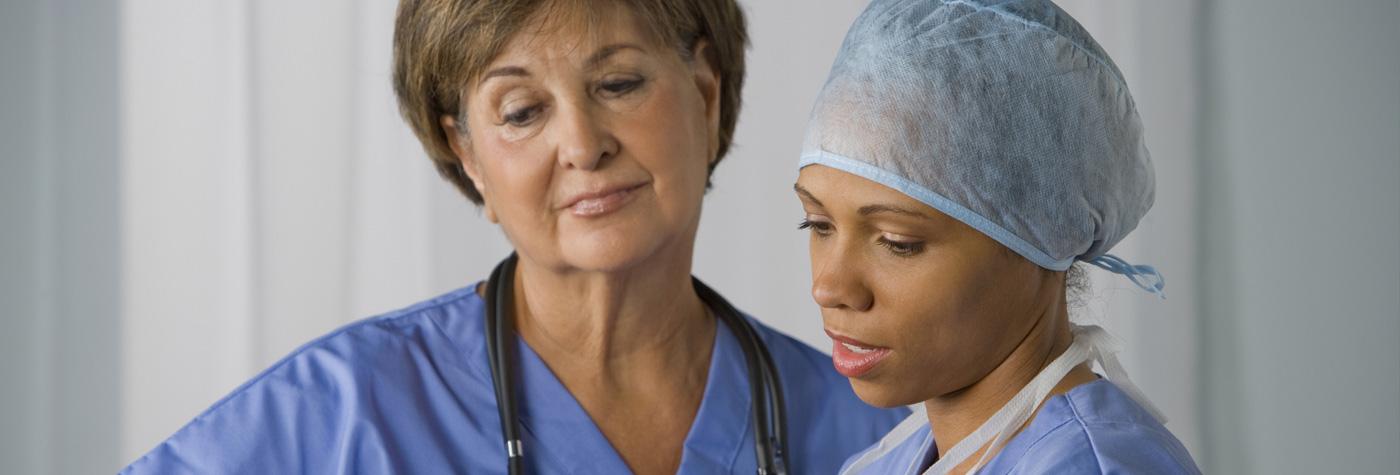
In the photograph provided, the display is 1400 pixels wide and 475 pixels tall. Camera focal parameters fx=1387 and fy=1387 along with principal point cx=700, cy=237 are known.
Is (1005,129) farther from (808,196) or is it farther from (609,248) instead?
(609,248)

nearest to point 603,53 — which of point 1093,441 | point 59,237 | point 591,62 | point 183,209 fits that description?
point 591,62

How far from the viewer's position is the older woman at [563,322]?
179cm

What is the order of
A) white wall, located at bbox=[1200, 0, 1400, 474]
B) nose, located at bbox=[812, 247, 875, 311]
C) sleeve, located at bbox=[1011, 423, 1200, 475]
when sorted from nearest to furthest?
sleeve, located at bbox=[1011, 423, 1200, 475], nose, located at bbox=[812, 247, 875, 311], white wall, located at bbox=[1200, 0, 1400, 474]

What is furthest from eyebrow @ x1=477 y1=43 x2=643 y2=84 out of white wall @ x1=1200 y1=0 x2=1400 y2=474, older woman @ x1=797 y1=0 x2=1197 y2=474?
white wall @ x1=1200 y1=0 x2=1400 y2=474

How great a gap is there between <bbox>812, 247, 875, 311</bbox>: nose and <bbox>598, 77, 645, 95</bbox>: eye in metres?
0.58

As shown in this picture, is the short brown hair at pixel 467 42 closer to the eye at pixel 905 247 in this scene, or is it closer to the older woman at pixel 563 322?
the older woman at pixel 563 322

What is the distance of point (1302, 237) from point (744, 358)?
126 centimetres

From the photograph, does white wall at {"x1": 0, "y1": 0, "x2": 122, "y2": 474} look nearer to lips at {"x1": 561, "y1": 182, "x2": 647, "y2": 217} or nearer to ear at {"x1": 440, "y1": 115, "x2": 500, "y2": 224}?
ear at {"x1": 440, "y1": 115, "x2": 500, "y2": 224}

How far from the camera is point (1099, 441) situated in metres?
1.20

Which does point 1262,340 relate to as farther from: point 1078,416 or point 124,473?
point 124,473

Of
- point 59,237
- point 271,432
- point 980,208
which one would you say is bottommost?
point 59,237

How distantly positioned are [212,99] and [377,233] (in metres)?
0.45

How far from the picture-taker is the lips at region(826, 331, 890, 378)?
4.33ft

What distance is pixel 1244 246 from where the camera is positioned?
271 centimetres
